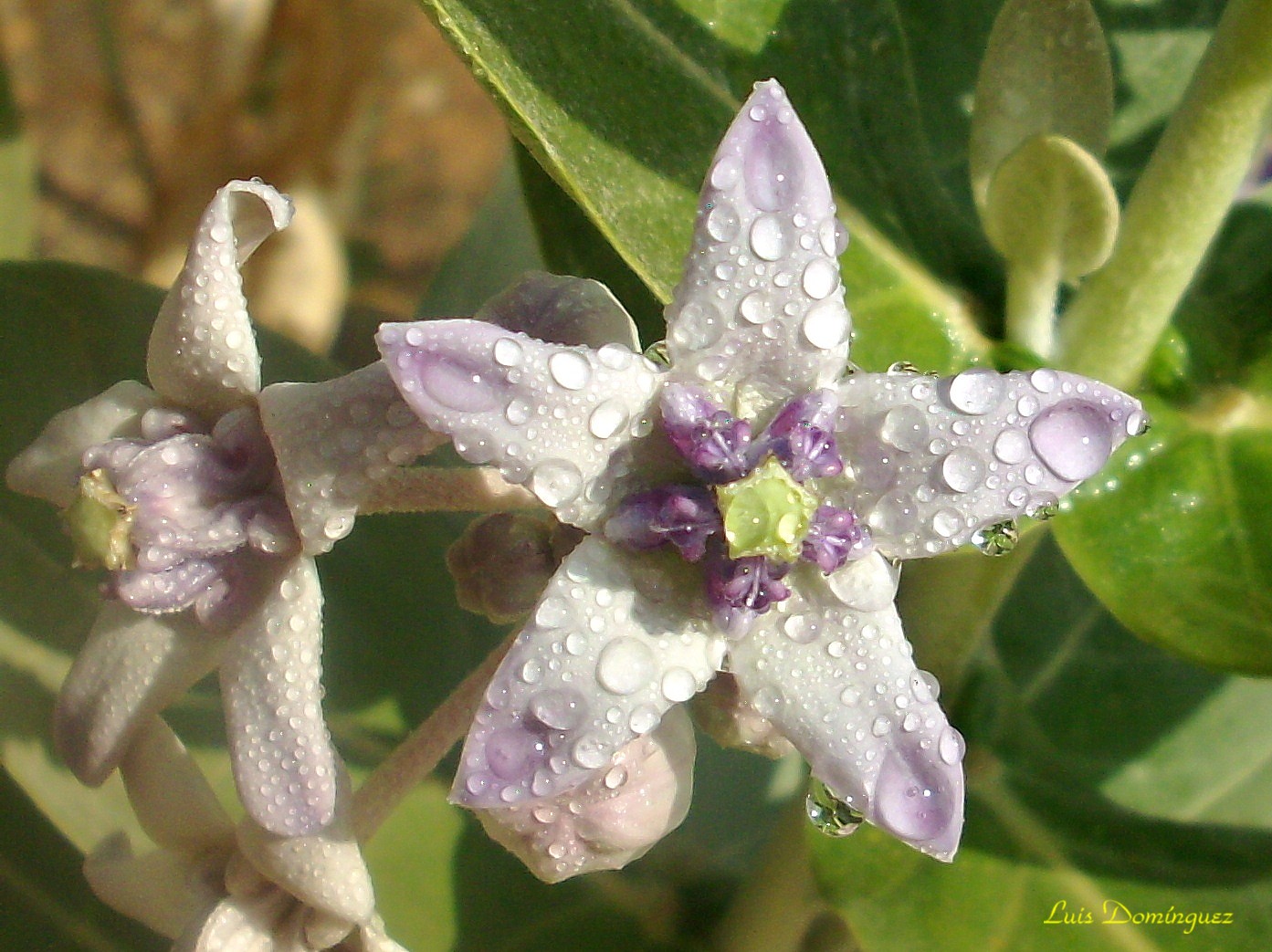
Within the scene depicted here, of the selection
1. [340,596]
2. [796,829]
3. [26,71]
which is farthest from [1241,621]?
[26,71]

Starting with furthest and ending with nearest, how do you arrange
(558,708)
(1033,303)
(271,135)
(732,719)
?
1. (271,135)
2. (1033,303)
3. (732,719)
4. (558,708)

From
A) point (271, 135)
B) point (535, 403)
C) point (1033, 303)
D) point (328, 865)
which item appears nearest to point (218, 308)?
point (535, 403)

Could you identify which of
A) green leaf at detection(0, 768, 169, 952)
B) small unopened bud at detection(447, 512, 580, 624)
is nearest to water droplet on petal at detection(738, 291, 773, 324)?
small unopened bud at detection(447, 512, 580, 624)

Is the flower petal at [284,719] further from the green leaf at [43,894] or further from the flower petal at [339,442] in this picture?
the green leaf at [43,894]

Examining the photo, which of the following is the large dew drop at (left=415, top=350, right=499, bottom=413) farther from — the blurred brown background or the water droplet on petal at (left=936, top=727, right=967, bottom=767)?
the blurred brown background

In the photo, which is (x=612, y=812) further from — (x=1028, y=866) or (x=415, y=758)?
(x=1028, y=866)
